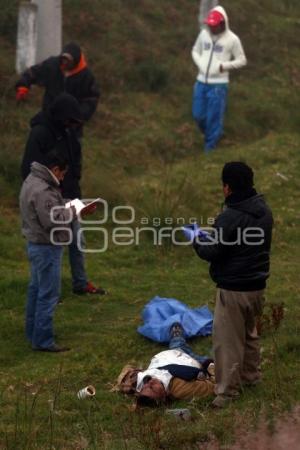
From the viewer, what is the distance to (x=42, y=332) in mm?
7367

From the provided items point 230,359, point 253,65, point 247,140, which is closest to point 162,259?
point 230,359

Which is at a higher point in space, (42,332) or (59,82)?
(59,82)

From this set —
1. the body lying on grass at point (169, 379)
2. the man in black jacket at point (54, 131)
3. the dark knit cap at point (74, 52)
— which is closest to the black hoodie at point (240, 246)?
the body lying on grass at point (169, 379)

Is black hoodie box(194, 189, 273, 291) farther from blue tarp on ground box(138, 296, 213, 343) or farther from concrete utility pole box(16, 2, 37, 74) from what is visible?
concrete utility pole box(16, 2, 37, 74)

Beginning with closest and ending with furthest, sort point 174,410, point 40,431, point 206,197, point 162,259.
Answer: point 40,431 < point 174,410 < point 162,259 < point 206,197

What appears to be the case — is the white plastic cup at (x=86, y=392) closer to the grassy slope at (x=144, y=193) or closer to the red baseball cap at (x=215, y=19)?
the grassy slope at (x=144, y=193)

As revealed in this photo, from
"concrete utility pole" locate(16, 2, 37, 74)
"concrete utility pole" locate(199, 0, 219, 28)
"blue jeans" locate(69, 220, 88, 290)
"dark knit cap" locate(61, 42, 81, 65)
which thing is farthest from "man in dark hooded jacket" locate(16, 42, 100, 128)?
"concrete utility pole" locate(199, 0, 219, 28)

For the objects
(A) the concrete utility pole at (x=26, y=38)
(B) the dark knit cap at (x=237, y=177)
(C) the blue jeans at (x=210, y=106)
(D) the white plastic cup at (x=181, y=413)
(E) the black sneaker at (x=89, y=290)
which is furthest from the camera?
(A) the concrete utility pole at (x=26, y=38)

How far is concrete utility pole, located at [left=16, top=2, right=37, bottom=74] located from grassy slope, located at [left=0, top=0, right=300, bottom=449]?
294 millimetres

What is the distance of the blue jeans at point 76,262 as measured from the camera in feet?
27.8

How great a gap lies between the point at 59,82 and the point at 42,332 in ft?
12.1

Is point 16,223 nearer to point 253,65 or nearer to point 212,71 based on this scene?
point 212,71

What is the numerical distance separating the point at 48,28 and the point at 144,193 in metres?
4.04

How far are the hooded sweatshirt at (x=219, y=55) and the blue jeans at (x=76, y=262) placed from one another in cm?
529
